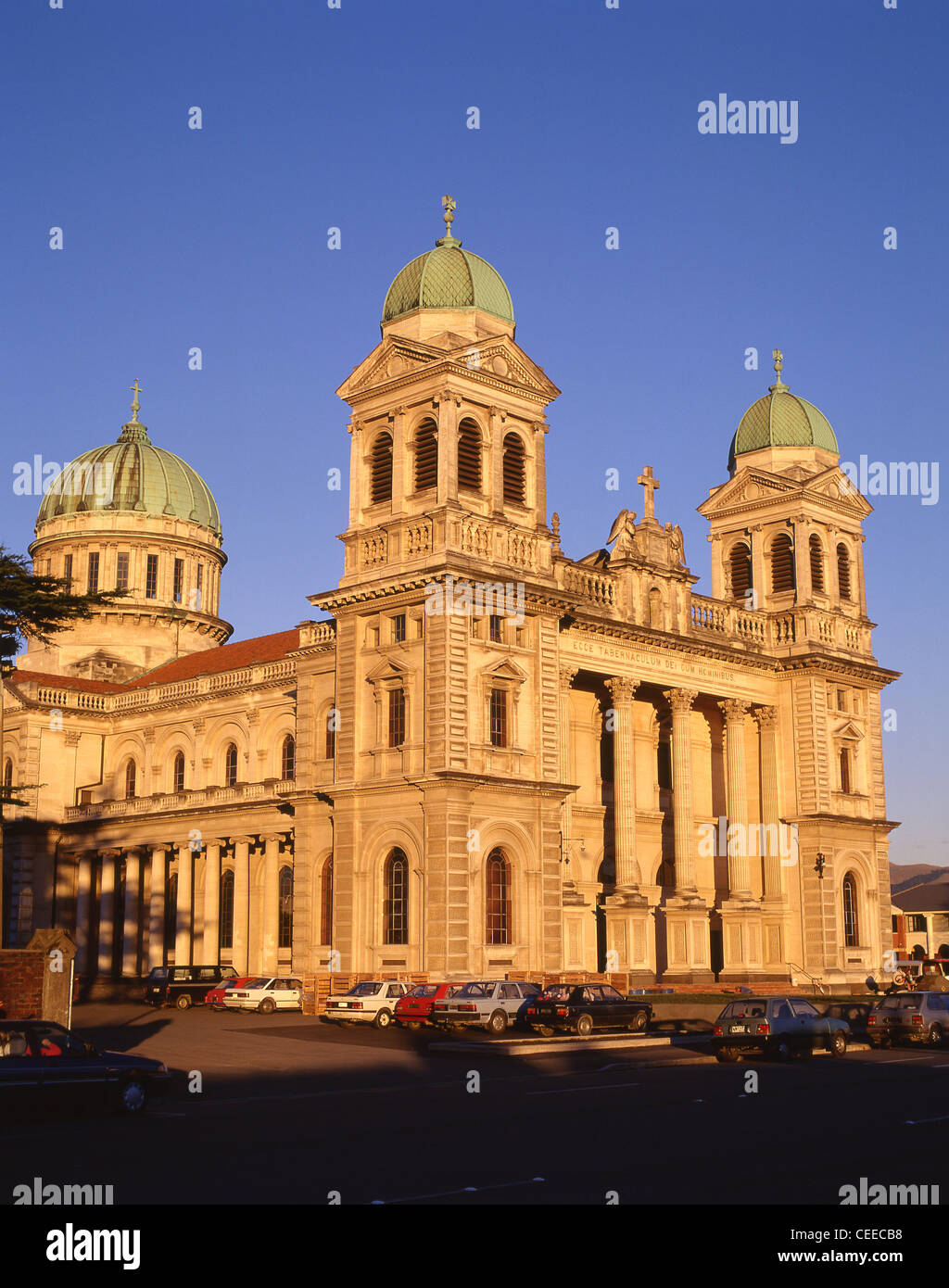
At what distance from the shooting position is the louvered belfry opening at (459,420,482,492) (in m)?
49.2

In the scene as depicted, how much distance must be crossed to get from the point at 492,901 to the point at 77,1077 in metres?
26.9

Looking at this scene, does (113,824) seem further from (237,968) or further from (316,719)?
(316,719)

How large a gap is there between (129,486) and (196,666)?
641 inches

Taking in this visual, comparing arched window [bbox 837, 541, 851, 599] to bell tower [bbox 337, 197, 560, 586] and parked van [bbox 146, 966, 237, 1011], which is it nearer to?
bell tower [bbox 337, 197, 560, 586]

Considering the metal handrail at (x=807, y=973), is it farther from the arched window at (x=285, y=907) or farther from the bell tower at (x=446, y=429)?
the bell tower at (x=446, y=429)

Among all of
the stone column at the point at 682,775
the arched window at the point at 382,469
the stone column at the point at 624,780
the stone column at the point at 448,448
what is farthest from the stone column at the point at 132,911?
the stone column at the point at 448,448

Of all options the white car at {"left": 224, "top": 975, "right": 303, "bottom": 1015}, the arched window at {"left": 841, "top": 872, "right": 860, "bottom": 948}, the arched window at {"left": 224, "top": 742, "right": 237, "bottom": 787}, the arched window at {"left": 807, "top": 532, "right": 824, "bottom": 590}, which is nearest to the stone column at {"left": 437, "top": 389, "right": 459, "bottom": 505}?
the white car at {"left": 224, "top": 975, "right": 303, "bottom": 1015}

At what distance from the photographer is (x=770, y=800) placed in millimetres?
61562

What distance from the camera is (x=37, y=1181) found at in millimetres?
14664

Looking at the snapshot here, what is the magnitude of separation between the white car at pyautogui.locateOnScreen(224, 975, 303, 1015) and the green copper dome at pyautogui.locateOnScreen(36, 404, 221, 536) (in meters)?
42.9

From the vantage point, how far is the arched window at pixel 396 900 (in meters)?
47.1

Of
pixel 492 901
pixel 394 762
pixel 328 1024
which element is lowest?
pixel 328 1024

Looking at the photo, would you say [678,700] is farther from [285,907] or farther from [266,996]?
[266,996]
